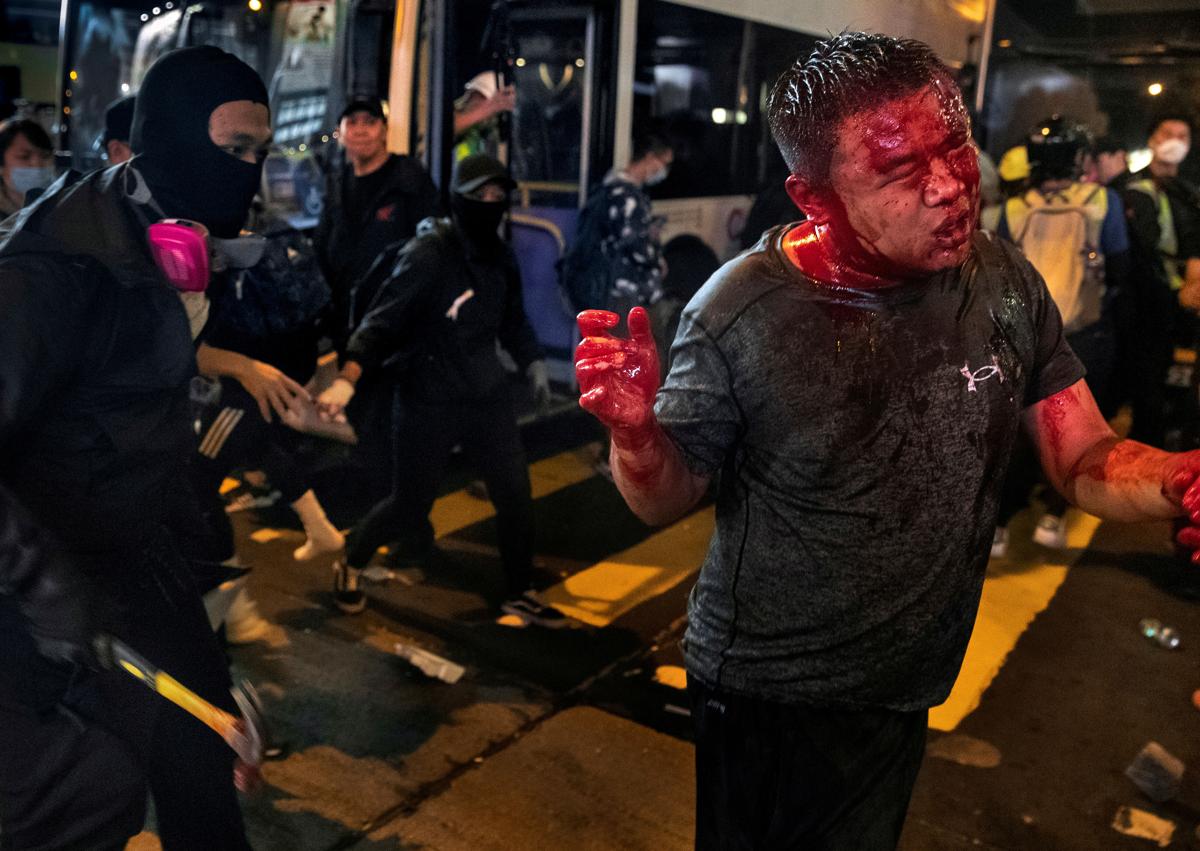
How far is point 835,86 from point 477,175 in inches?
113

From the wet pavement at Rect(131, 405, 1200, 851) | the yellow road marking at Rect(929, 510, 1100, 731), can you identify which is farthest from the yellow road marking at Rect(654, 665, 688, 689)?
the yellow road marking at Rect(929, 510, 1100, 731)

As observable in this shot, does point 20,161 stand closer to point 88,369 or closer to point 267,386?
point 267,386

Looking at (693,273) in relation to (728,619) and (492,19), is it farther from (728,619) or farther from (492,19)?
(728,619)

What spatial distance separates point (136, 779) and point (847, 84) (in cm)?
181

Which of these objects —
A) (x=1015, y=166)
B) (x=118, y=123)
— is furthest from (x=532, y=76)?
(x=118, y=123)

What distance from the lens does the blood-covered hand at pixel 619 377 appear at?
1.69 metres

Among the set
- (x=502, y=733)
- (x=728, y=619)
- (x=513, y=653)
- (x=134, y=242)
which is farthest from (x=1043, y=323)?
(x=513, y=653)

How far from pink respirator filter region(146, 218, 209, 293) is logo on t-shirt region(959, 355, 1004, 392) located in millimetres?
1515

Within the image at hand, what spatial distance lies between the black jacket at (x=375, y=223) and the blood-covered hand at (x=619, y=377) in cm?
411

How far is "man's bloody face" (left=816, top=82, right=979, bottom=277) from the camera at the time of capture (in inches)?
68.6

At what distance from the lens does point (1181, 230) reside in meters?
6.30

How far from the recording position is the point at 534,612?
4.78m

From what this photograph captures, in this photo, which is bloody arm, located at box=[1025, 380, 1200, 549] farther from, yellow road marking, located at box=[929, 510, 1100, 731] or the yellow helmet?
the yellow helmet

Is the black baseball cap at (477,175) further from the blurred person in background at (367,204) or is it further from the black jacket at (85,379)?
the black jacket at (85,379)
